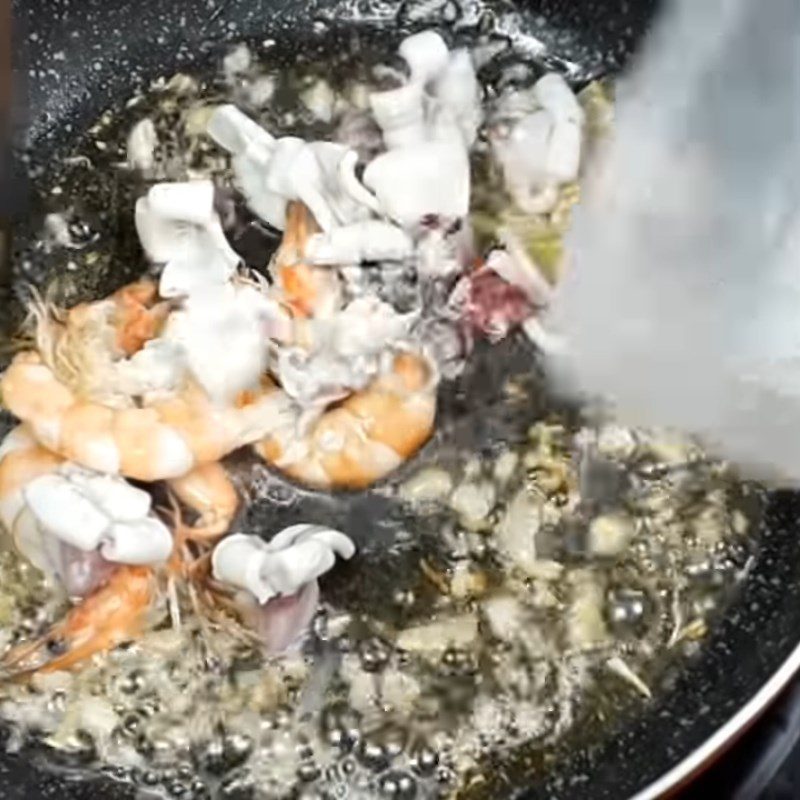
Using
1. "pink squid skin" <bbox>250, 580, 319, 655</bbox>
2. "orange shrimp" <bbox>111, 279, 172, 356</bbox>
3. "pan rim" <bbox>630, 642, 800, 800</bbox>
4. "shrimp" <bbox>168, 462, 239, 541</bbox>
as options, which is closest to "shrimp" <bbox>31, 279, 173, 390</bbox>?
"orange shrimp" <bbox>111, 279, 172, 356</bbox>

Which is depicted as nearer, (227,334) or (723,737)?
(723,737)

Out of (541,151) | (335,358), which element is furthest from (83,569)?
(541,151)

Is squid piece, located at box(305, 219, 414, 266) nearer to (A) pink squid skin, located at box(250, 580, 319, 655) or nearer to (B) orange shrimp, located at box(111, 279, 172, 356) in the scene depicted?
(B) orange shrimp, located at box(111, 279, 172, 356)

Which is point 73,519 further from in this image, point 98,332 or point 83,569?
point 98,332

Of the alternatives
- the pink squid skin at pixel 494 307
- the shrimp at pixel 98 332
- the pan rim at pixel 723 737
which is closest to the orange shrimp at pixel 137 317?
the shrimp at pixel 98 332

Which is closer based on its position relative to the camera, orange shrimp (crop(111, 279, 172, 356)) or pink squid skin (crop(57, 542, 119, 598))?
pink squid skin (crop(57, 542, 119, 598))
